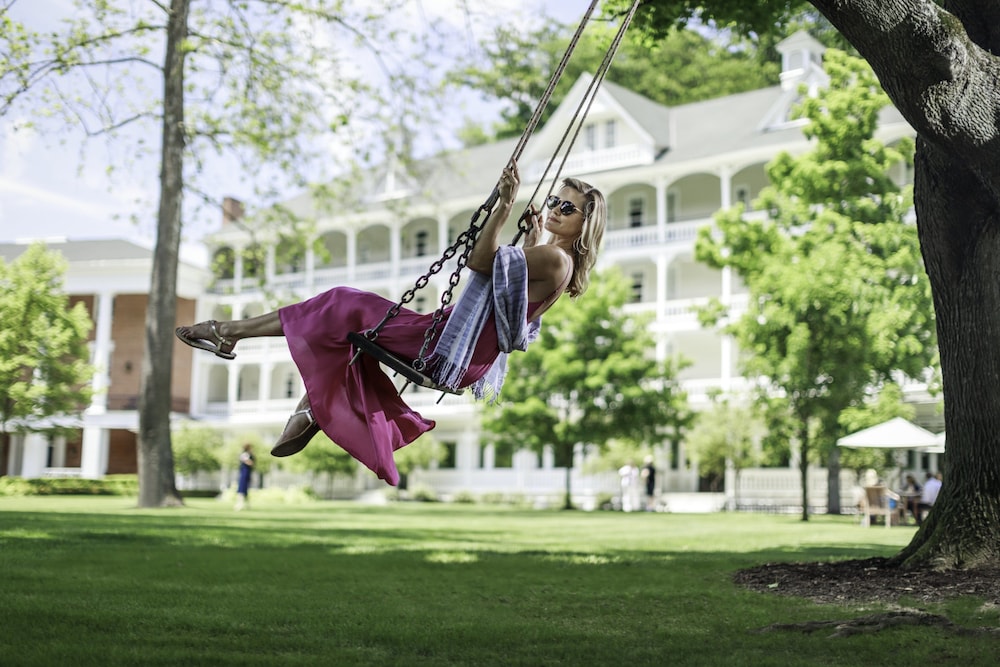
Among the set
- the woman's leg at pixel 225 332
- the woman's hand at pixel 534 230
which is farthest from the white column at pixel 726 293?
the woman's leg at pixel 225 332

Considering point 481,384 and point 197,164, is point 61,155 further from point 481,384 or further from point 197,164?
point 481,384

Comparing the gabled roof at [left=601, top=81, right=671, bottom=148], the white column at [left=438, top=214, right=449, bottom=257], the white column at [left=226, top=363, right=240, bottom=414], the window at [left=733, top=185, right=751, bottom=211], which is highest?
the gabled roof at [left=601, top=81, right=671, bottom=148]

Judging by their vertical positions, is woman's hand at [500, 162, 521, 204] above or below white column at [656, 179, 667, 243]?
below

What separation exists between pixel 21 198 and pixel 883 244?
34.1 meters

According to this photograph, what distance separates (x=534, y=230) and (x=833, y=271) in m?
19.0

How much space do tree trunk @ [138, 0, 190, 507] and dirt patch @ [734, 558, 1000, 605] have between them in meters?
14.1

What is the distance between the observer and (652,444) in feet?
101

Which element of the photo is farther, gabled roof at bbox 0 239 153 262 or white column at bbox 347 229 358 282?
gabled roof at bbox 0 239 153 262

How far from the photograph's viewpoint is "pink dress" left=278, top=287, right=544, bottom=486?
5.41 metres

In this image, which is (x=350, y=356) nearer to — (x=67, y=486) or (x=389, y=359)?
(x=389, y=359)

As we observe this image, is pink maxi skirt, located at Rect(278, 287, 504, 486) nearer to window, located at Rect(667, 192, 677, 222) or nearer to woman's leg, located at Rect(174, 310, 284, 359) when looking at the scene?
woman's leg, located at Rect(174, 310, 284, 359)

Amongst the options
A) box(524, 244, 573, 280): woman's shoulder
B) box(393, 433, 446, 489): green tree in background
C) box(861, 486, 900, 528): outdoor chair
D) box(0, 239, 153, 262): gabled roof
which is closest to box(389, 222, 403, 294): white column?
box(393, 433, 446, 489): green tree in background

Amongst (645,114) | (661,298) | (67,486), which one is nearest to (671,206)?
(645,114)

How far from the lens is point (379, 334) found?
5480mm
